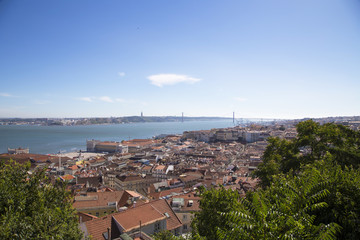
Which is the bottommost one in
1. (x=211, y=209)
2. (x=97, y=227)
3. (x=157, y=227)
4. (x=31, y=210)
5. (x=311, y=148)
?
(x=157, y=227)

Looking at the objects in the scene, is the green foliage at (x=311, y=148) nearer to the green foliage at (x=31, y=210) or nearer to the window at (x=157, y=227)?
the window at (x=157, y=227)

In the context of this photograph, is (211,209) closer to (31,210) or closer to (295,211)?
(295,211)

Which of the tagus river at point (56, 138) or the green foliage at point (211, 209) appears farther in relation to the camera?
the tagus river at point (56, 138)

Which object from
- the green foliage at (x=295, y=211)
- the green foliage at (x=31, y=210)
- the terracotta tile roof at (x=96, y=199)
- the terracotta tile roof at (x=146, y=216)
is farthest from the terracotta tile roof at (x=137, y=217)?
the terracotta tile roof at (x=96, y=199)

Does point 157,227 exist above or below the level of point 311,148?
below

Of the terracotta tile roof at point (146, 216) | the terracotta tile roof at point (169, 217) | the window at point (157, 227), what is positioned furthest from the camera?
the terracotta tile roof at point (169, 217)

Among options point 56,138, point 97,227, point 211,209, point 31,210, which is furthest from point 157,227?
point 56,138

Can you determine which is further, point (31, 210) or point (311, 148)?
point (311, 148)

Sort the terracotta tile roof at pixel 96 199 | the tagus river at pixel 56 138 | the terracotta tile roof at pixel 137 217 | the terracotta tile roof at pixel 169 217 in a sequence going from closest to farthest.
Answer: the terracotta tile roof at pixel 137 217
the terracotta tile roof at pixel 169 217
the terracotta tile roof at pixel 96 199
the tagus river at pixel 56 138

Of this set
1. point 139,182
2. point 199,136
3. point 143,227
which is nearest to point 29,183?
point 143,227

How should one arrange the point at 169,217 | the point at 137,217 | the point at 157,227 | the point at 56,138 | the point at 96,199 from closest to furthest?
the point at 137,217
the point at 157,227
the point at 169,217
the point at 96,199
the point at 56,138
